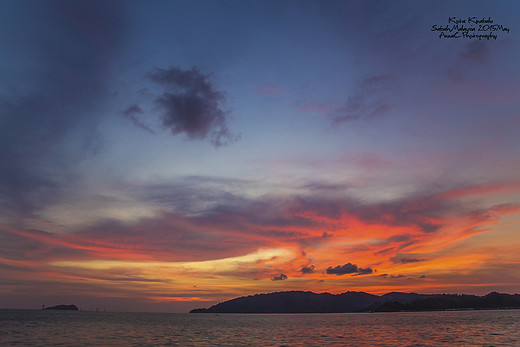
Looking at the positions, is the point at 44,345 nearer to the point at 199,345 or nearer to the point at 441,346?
the point at 199,345

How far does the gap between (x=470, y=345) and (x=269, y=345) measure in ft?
127

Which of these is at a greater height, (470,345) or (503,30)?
(503,30)

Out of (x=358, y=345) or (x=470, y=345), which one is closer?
(x=470, y=345)

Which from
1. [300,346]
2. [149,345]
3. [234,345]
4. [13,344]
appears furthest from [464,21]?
[13,344]

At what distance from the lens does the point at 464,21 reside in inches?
1949

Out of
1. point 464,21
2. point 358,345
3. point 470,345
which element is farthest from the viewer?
→ point 358,345

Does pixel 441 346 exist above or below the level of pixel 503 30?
below

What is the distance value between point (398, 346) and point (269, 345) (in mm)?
25471

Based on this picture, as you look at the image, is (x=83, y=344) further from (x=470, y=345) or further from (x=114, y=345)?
(x=470, y=345)

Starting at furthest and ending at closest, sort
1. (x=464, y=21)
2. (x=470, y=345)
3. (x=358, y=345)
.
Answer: (x=358, y=345)
(x=470, y=345)
(x=464, y=21)

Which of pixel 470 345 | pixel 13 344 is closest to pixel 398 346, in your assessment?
pixel 470 345

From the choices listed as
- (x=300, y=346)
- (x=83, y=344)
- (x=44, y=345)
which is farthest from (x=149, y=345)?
(x=300, y=346)

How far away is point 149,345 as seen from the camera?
77.4 metres

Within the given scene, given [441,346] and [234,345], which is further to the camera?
[234,345]
